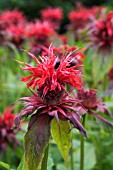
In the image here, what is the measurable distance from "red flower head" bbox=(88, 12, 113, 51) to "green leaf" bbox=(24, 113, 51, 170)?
116cm

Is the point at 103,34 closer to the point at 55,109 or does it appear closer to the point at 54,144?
the point at 54,144

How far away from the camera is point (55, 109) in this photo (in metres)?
1.12

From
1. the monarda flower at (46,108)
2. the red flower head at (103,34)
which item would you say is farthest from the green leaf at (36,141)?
the red flower head at (103,34)

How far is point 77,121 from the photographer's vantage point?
1.07 m

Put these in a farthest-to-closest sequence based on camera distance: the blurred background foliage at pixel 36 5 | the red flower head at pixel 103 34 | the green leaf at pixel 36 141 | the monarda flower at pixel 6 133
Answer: the blurred background foliage at pixel 36 5 → the red flower head at pixel 103 34 → the monarda flower at pixel 6 133 → the green leaf at pixel 36 141

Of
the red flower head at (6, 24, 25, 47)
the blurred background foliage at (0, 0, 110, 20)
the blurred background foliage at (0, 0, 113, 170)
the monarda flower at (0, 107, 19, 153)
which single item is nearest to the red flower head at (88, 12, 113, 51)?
the blurred background foliage at (0, 0, 113, 170)

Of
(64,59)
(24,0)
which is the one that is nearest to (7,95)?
(64,59)

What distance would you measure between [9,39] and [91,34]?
0.92 meters

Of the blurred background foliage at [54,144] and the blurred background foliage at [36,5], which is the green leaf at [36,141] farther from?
the blurred background foliage at [36,5]

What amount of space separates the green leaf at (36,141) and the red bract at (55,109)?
3 cm

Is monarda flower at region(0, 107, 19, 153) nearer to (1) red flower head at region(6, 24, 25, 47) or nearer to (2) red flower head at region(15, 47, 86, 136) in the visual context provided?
(2) red flower head at region(15, 47, 86, 136)

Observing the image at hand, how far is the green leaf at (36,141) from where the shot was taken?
104cm

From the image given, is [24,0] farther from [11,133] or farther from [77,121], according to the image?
[77,121]

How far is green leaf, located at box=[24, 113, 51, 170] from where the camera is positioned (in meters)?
1.04
